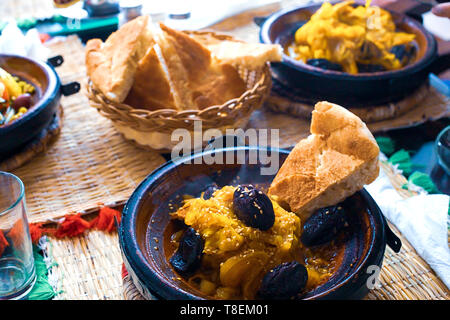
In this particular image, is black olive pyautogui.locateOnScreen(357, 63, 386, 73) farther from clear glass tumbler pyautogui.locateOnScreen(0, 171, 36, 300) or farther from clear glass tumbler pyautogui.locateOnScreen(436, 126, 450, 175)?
clear glass tumbler pyautogui.locateOnScreen(0, 171, 36, 300)

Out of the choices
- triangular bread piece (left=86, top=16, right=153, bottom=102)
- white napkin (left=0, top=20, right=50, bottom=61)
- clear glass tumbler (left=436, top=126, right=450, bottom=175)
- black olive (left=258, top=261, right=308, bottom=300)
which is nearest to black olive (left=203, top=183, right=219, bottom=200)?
black olive (left=258, top=261, right=308, bottom=300)

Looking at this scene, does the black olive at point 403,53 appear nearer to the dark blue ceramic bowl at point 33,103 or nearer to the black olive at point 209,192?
the black olive at point 209,192

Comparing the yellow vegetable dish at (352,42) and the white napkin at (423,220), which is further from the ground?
the yellow vegetable dish at (352,42)

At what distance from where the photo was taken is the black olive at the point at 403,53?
1.89m

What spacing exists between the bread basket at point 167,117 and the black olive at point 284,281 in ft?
2.22

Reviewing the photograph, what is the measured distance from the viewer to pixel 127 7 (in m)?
2.12

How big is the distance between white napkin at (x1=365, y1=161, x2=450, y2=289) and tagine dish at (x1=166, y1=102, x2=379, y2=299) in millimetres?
330

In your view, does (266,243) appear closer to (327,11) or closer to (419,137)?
(419,137)

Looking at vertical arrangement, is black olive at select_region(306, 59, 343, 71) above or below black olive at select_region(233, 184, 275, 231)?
below

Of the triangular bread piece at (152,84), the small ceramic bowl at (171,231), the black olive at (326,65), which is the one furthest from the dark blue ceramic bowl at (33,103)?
the black olive at (326,65)

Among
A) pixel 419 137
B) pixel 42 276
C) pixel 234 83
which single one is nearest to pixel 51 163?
pixel 42 276

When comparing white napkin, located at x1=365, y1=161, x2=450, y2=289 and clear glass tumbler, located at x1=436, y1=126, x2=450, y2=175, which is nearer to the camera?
white napkin, located at x1=365, y1=161, x2=450, y2=289

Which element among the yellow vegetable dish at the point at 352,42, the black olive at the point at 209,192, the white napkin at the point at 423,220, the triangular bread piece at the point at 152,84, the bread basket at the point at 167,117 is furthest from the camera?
the yellow vegetable dish at the point at 352,42

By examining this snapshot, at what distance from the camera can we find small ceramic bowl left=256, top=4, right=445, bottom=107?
5.56ft
